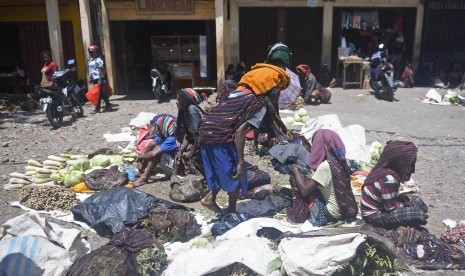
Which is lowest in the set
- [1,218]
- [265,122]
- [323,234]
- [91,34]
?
[1,218]

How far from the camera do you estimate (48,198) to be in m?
5.11

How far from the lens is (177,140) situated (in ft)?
19.5

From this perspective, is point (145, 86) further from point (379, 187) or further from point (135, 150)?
point (379, 187)

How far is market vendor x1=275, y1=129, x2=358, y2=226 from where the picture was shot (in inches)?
168

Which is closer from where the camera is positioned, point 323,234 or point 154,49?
point 323,234

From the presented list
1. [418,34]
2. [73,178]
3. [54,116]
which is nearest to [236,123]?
[73,178]

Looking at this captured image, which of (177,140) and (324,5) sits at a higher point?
(324,5)

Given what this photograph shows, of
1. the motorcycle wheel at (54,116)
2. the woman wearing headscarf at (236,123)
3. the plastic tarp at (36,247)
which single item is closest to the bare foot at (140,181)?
the woman wearing headscarf at (236,123)

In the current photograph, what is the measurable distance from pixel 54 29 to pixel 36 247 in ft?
30.3

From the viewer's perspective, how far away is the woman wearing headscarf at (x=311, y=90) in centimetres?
1075

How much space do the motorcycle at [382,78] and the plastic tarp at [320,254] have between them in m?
8.54

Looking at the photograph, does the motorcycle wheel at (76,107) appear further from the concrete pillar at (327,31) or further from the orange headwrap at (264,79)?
the concrete pillar at (327,31)

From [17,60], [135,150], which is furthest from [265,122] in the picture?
[17,60]

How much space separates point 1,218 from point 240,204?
2666mm
